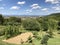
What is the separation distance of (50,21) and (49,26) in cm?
116

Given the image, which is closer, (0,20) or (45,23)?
(45,23)

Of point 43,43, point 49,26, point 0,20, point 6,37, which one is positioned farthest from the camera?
point 0,20

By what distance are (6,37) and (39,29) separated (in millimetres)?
9184

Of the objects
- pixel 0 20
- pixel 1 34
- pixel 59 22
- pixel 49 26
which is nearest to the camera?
pixel 1 34

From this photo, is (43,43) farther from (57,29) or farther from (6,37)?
(57,29)

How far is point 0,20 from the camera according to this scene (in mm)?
35281

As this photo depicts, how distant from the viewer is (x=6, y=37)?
2173 cm

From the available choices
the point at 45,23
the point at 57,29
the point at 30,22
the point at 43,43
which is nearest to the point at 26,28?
the point at 30,22

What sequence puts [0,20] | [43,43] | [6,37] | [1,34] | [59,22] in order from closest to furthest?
[43,43] → [6,37] → [1,34] → [59,22] → [0,20]

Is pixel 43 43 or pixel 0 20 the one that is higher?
pixel 0 20

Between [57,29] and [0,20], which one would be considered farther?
[0,20]

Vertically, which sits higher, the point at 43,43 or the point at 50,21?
the point at 50,21

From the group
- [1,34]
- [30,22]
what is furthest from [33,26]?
[1,34]

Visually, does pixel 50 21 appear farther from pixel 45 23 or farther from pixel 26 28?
pixel 26 28
